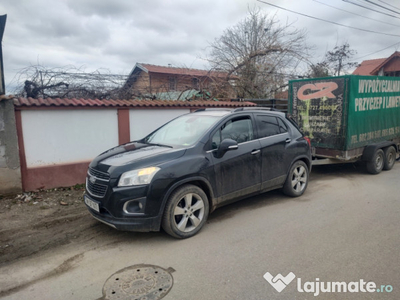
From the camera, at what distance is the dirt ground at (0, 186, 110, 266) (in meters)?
3.85

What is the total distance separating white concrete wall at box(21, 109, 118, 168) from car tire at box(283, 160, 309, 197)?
441 cm

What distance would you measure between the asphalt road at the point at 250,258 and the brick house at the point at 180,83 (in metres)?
5.56

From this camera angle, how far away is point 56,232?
4.27 metres

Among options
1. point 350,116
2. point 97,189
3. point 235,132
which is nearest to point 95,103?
point 97,189

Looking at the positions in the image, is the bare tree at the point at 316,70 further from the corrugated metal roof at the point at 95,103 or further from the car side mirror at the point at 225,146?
the car side mirror at the point at 225,146

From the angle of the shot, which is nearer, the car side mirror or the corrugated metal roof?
the car side mirror

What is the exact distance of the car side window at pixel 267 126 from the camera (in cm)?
510

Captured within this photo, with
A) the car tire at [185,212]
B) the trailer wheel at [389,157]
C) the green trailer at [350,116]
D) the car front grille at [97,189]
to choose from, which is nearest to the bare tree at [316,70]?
the green trailer at [350,116]

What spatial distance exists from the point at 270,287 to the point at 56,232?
3.24 m

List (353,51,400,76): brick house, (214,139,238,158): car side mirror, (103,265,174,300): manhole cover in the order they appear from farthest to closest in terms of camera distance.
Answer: (353,51,400,76): brick house → (214,139,238,158): car side mirror → (103,265,174,300): manhole cover

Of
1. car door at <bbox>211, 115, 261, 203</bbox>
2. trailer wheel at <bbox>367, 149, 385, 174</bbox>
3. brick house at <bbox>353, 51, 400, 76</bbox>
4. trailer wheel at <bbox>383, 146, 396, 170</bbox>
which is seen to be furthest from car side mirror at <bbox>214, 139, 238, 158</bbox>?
brick house at <bbox>353, 51, 400, 76</bbox>

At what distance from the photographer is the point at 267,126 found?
5.23m

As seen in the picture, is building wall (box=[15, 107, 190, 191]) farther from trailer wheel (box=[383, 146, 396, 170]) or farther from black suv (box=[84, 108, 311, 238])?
trailer wheel (box=[383, 146, 396, 170])

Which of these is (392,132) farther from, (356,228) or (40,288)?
(40,288)
